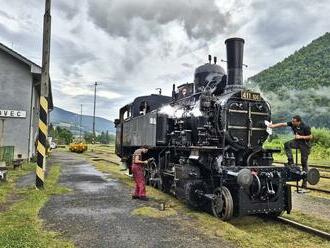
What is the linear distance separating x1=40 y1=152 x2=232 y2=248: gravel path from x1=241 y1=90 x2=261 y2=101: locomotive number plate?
10.3 ft

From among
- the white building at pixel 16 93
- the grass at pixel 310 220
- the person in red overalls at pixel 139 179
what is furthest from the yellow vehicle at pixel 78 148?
the grass at pixel 310 220

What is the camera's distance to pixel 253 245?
6.11m

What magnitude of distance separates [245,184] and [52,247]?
368 centimetres

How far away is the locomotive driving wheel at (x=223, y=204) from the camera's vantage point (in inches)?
307

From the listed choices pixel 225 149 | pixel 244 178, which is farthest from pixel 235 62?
pixel 244 178

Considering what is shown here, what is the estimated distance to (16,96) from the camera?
67.4 feet

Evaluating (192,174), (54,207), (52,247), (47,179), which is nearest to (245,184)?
(192,174)

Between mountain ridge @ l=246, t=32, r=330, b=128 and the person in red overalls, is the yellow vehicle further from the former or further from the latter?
the person in red overalls

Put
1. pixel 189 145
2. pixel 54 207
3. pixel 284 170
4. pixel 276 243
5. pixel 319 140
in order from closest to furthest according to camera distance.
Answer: pixel 276 243, pixel 284 170, pixel 54 207, pixel 189 145, pixel 319 140

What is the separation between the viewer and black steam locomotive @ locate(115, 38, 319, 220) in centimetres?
795

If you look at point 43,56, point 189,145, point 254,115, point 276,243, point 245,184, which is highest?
point 43,56

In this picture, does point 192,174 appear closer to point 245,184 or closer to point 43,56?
point 245,184

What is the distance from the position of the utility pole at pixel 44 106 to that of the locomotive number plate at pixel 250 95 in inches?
269

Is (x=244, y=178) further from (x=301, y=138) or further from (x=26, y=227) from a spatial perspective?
(x=26, y=227)
